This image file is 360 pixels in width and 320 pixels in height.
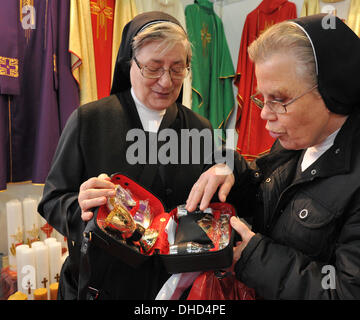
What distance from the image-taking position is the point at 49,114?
1.96 metres

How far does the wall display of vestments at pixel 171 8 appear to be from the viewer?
2.38 m

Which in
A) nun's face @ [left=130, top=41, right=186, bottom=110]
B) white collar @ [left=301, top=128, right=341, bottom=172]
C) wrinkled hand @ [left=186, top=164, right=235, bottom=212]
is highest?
nun's face @ [left=130, top=41, right=186, bottom=110]

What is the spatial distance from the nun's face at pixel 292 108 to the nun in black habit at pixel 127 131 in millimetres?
392

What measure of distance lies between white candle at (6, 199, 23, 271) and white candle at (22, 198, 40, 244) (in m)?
0.04

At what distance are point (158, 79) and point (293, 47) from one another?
0.49m

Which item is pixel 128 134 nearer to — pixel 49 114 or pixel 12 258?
pixel 49 114

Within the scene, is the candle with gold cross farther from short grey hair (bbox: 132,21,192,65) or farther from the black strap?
short grey hair (bbox: 132,21,192,65)

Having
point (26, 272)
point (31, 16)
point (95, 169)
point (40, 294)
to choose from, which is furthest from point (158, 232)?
point (31, 16)

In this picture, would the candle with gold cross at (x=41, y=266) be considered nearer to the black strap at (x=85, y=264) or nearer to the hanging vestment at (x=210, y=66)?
the black strap at (x=85, y=264)

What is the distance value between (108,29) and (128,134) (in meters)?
1.49

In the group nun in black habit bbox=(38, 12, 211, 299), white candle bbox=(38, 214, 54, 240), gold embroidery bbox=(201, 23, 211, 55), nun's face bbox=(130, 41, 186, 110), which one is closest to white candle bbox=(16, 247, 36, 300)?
white candle bbox=(38, 214, 54, 240)

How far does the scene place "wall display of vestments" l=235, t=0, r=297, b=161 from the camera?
8.62 ft

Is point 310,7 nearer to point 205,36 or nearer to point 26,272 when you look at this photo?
point 205,36

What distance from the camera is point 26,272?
176 centimetres
